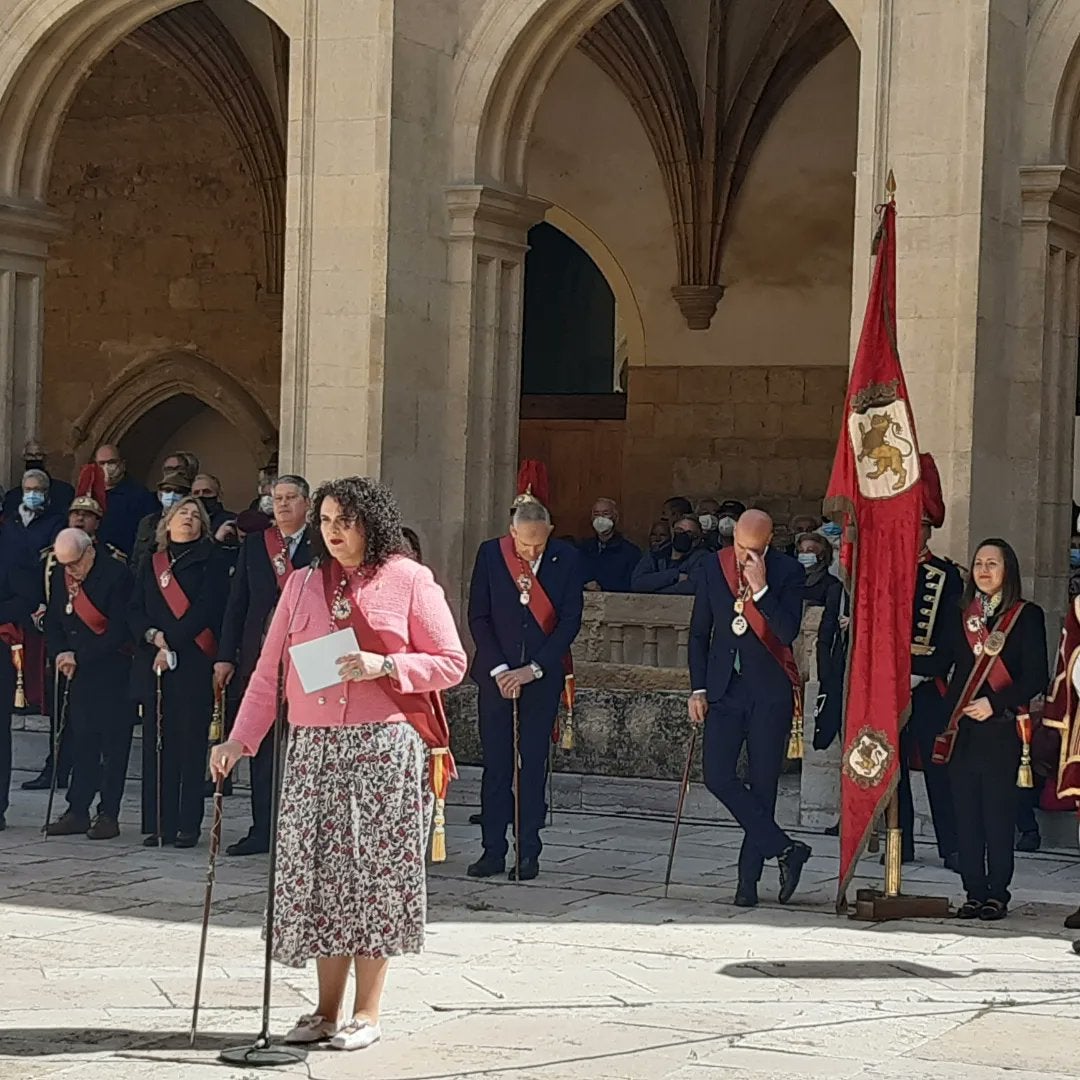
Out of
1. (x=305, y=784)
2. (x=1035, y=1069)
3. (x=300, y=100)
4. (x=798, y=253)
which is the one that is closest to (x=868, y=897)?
(x=1035, y=1069)

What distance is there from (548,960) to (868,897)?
59.9 inches

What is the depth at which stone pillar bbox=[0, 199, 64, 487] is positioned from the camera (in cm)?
1465

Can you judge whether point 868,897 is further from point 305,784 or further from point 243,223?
point 243,223

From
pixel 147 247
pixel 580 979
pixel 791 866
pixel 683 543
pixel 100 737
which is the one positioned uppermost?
pixel 147 247

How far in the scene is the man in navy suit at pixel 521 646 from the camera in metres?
9.59

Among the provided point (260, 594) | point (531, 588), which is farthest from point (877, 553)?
point (260, 594)

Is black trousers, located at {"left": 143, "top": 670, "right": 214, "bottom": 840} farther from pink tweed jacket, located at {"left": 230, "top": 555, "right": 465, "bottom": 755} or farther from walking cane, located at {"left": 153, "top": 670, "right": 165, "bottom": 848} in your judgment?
pink tweed jacket, located at {"left": 230, "top": 555, "right": 465, "bottom": 755}

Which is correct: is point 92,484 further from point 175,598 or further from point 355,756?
point 355,756

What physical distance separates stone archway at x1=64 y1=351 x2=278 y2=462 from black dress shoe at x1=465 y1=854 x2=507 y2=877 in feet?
35.3

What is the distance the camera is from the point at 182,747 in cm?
1028

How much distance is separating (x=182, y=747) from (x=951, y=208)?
4549mm

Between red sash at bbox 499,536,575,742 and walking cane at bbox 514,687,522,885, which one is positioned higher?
red sash at bbox 499,536,575,742

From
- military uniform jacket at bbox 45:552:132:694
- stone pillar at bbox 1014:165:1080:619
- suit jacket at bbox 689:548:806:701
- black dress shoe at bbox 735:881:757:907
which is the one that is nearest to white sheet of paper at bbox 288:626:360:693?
suit jacket at bbox 689:548:806:701

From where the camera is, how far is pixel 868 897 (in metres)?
8.49
